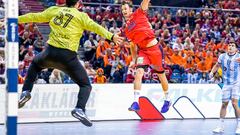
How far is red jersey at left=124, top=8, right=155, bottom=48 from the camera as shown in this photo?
12.4 m

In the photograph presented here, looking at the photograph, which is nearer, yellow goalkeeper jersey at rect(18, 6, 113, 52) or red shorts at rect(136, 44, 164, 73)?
yellow goalkeeper jersey at rect(18, 6, 113, 52)

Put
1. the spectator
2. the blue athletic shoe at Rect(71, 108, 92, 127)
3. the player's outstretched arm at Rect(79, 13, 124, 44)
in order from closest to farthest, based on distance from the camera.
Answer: the player's outstretched arm at Rect(79, 13, 124, 44) < the blue athletic shoe at Rect(71, 108, 92, 127) < the spectator

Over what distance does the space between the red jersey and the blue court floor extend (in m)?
2.36

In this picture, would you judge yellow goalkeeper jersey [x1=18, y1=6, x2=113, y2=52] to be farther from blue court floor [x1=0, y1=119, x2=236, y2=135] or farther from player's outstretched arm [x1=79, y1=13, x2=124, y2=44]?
blue court floor [x1=0, y1=119, x2=236, y2=135]

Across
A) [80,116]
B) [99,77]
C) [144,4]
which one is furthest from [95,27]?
[99,77]

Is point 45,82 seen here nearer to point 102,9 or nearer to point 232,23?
point 102,9

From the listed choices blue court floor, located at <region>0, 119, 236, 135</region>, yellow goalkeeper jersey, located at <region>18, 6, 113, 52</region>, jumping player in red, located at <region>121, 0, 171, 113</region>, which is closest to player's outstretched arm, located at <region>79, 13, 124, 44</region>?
yellow goalkeeper jersey, located at <region>18, 6, 113, 52</region>

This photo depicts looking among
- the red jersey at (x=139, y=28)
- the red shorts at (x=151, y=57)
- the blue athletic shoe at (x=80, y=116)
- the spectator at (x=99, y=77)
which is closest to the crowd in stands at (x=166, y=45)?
the spectator at (x=99, y=77)

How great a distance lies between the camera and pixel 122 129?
14773mm

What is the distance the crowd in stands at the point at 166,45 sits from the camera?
20266 mm

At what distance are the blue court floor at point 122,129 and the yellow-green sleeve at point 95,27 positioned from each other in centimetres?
382

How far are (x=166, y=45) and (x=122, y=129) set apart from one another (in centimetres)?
943

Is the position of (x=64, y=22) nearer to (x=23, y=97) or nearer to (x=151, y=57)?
(x=23, y=97)

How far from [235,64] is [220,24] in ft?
46.2
